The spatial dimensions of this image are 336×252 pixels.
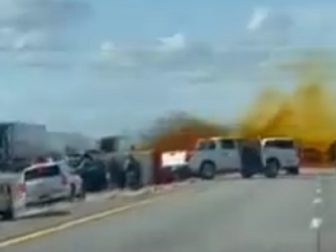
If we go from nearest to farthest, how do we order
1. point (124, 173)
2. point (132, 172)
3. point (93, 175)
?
point (93, 175) → point (124, 173) → point (132, 172)

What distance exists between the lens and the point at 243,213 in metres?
34.9

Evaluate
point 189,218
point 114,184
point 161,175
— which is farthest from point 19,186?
point 161,175

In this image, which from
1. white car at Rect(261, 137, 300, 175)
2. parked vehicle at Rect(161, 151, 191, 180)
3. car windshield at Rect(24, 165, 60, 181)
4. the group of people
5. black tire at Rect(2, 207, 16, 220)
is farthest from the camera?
white car at Rect(261, 137, 300, 175)

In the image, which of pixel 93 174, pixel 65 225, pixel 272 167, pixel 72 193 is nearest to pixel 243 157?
pixel 272 167

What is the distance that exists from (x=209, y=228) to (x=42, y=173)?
1419 centimetres

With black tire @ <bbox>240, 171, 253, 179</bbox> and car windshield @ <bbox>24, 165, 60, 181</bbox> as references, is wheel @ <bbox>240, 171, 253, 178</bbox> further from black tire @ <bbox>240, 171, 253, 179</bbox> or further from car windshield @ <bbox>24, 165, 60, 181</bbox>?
car windshield @ <bbox>24, 165, 60, 181</bbox>

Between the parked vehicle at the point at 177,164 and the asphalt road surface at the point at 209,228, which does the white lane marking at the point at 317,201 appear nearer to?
the asphalt road surface at the point at 209,228

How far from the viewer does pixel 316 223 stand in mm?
30078

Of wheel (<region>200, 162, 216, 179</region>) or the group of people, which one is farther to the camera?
wheel (<region>200, 162, 216, 179</region>)

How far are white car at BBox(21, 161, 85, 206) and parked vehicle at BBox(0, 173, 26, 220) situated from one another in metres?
5.48

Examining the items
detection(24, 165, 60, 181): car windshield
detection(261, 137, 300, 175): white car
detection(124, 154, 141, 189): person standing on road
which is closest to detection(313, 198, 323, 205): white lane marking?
detection(24, 165, 60, 181): car windshield

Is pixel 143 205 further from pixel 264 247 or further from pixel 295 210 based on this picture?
pixel 264 247

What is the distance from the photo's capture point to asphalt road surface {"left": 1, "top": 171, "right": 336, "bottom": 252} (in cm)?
2278

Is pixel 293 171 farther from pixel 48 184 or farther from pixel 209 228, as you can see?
pixel 209 228
